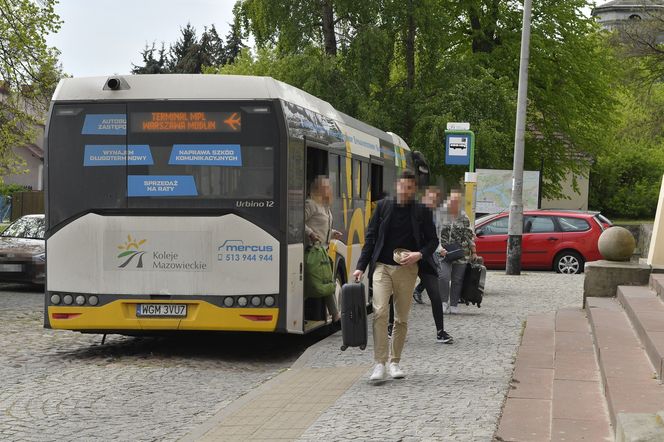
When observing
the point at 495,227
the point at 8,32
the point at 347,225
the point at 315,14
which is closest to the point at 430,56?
the point at 315,14

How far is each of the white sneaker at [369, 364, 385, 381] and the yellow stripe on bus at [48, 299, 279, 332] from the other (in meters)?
2.13

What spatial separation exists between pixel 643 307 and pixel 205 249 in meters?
4.66

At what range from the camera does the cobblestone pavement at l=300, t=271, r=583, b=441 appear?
273 inches

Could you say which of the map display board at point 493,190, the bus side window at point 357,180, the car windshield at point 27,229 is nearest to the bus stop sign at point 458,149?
the map display board at point 493,190

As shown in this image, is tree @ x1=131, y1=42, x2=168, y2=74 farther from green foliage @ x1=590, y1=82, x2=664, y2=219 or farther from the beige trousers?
the beige trousers

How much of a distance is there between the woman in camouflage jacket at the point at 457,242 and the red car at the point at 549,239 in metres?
12.7

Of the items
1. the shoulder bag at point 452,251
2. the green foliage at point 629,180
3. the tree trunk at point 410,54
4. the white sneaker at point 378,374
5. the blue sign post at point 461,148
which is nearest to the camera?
the white sneaker at point 378,374

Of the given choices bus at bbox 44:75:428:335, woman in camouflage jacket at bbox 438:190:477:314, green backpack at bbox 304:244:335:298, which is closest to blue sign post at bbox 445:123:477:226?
woman in camouflage jacket at bbox 438:190:477:314

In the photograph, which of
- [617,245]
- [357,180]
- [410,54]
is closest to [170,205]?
[357,180]

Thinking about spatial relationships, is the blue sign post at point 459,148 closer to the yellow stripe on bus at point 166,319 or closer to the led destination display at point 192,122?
the led destination display at point 192,122

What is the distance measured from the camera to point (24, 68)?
2452 centimetres

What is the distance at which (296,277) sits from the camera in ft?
36.3

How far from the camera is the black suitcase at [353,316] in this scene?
8898mm

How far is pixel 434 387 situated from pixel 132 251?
12.2 feet
